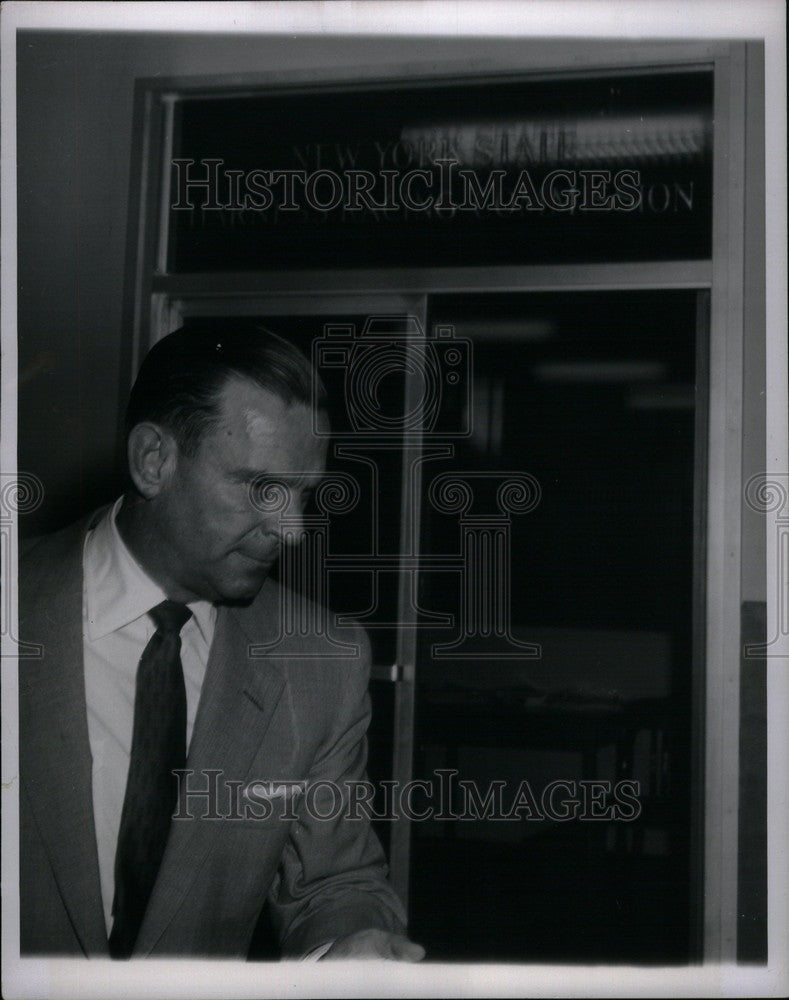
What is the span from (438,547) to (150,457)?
59 cm

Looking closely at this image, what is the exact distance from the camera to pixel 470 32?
2.00 m

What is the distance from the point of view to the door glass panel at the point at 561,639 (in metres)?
1.95

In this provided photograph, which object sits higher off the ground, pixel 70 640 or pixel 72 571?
pixel 72 571

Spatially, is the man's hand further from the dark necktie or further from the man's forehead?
the man's forehead

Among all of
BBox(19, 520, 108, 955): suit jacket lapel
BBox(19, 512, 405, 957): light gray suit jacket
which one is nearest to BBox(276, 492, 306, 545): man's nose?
BBox(19, 512, 405, 957): light gray suit jacket

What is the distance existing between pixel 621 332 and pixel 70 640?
1224 millimetres

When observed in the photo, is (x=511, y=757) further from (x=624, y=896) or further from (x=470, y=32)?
(x=470, y=32)

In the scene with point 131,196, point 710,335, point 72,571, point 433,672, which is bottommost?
point 433,672

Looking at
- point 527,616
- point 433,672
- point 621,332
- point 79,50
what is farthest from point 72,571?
point 621,332

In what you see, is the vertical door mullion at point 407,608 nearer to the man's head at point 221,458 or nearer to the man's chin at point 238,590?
the man's head at point 221,458

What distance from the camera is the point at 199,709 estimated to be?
6.41 feet

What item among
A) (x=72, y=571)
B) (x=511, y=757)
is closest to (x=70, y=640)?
(x=72, y=571)

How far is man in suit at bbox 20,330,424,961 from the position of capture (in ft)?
6.31
